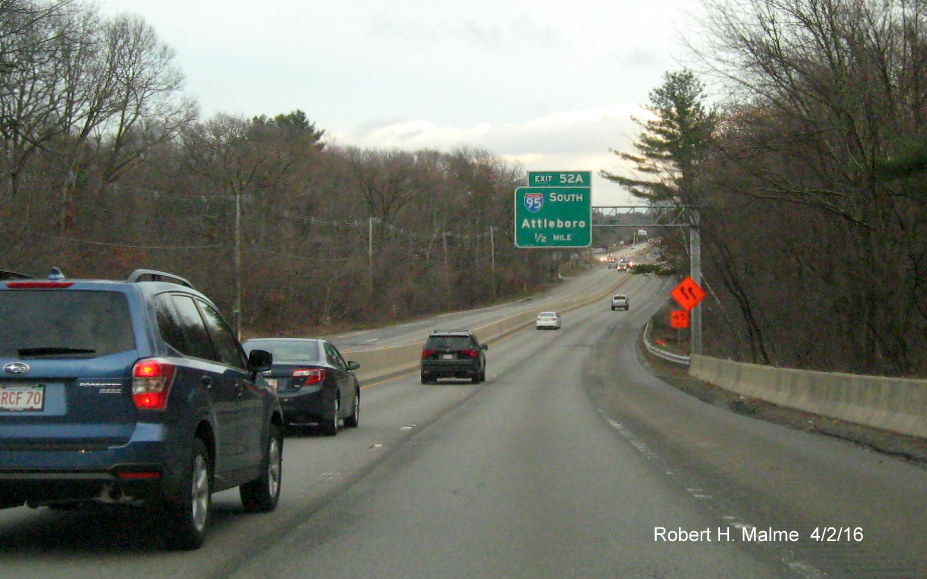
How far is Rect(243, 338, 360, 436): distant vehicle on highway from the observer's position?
16375 millimetres

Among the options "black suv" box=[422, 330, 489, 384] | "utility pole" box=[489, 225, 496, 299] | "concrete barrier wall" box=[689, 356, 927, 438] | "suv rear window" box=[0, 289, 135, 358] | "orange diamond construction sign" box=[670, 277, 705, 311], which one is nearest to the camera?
"suv rear window" box=[0, 289, 135, 358]

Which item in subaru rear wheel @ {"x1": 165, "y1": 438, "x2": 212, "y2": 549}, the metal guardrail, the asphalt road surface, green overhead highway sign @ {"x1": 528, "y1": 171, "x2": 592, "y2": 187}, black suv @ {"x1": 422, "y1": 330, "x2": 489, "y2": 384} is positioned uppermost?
green overhead highway sign @ {"x1": 528, "y1": 171, "x2": 592, "y2": 187}

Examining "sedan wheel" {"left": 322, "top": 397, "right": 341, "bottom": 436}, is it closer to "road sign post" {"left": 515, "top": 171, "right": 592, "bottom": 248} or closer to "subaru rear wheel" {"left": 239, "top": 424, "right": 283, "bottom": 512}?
"subaru rear wheel" {"left": 239, "top": 424, "right": 283, "bottom": 512}

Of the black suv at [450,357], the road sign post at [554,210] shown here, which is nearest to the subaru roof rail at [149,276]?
the black suv at [450,357]

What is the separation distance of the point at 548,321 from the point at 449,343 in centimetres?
4773

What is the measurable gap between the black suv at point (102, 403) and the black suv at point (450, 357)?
26.7 metres

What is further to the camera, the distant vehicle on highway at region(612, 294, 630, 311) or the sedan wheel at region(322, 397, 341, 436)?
the distant vehicle on highway at region(612, 294, 630, 311)

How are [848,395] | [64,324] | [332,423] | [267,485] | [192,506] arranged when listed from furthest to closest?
[848,395] → [332,423] → [267,485] → [192,506] → [64,324]

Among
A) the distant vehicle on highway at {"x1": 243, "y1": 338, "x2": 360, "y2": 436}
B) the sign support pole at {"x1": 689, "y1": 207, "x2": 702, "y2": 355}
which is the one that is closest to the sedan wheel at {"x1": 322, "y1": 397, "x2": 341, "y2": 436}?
the distant vehicle on highway at {"x1": 243, "y1": 338, "x2": 360, "y2": 436}

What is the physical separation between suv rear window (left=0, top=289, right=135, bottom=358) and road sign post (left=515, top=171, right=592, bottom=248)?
33.3m

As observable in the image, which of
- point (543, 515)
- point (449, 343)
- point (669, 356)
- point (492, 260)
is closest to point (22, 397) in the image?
point (543, 515)

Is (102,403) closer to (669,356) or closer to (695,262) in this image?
(695,262)

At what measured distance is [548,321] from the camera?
82.0m

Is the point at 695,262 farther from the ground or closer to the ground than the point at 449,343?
farther from the ground
